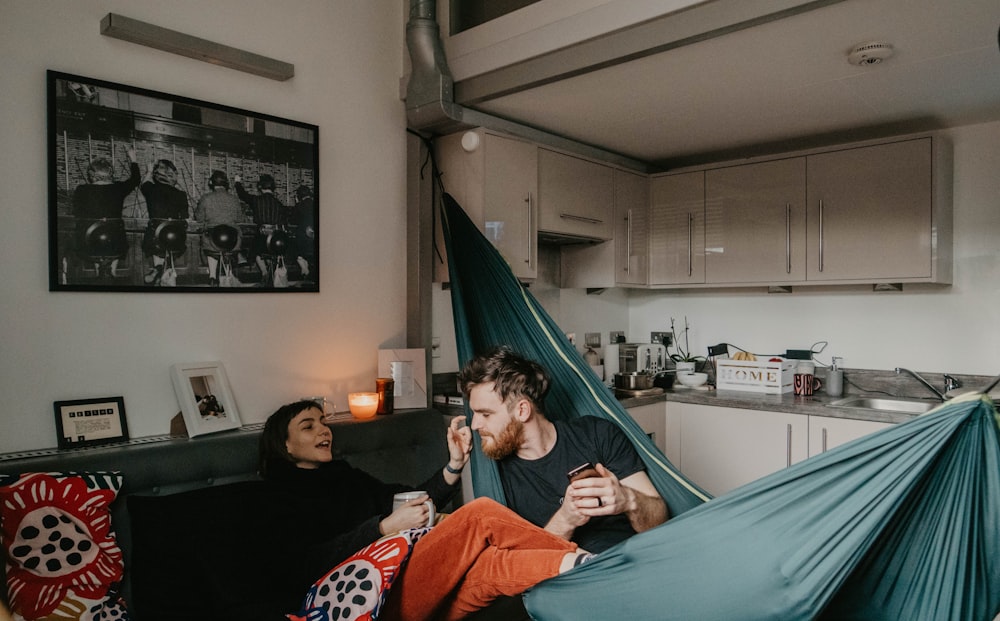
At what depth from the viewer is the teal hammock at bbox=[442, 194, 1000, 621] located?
1.24 metres

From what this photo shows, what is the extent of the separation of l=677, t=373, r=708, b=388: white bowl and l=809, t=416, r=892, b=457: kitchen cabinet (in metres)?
0.77

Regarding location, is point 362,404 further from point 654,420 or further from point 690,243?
point 690,243

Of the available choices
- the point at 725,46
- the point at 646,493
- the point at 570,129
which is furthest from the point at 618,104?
the point at 646,493

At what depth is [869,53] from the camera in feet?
7.95

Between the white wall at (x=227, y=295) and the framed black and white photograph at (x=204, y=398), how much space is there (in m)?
0.06

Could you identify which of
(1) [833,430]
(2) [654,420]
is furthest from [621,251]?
(1) [833,430]

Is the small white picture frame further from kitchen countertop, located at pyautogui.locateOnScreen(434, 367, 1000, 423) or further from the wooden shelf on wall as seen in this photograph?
the wooden shelf on wall

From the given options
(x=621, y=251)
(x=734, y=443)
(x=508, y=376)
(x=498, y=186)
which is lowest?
(x=734, y=443)

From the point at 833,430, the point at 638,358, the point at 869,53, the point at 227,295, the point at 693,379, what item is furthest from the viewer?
the point at 638,358

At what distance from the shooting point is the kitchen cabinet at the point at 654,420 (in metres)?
3.50

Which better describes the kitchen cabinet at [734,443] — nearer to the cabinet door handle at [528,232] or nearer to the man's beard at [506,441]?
the cabinet door handle at [528,232]

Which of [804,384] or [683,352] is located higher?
[683,352]

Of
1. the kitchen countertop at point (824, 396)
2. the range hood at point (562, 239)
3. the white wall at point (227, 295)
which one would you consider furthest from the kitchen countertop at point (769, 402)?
the white wall at point (227, 295)

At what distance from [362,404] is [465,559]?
4.08 feet
